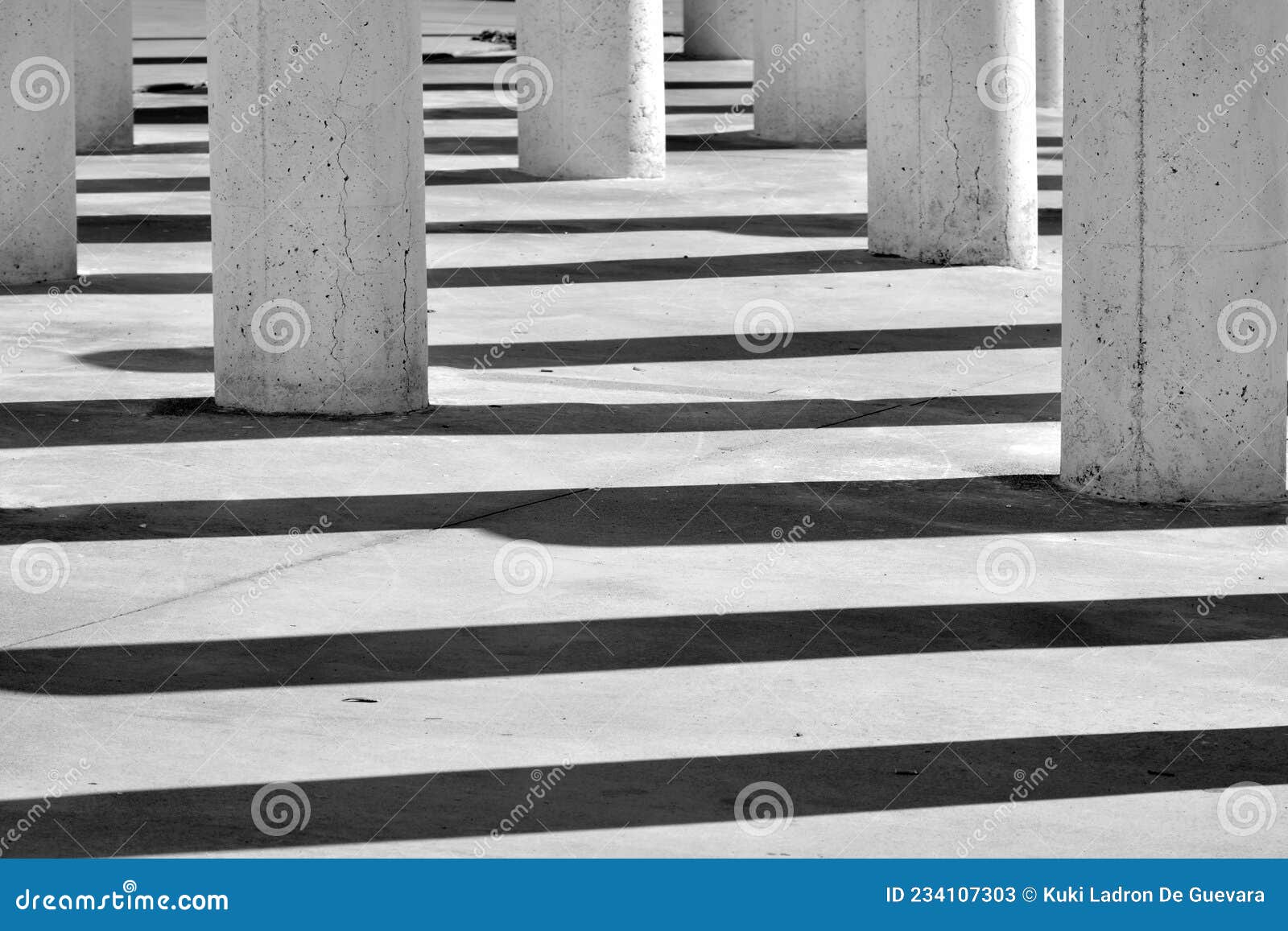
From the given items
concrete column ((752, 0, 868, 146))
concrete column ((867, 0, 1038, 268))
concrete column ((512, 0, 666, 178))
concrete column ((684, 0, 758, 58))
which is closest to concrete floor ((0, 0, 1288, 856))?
concrete column ((867, 0, 1038, 268))

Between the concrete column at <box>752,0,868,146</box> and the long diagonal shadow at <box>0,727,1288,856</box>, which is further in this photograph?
the concrete column at <box>752,0,868,146</box>

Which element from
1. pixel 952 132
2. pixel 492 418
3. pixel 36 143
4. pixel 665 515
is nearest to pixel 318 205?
pixel 492 418

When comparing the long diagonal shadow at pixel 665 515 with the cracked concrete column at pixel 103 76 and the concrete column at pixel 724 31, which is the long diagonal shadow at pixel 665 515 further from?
the concrete column at pixel 724 31

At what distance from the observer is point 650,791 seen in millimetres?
6477

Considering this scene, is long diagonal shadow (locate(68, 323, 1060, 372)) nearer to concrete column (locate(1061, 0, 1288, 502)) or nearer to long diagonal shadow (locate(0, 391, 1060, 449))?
long diagonal shadow (locate(0, 391, 1060, 449))

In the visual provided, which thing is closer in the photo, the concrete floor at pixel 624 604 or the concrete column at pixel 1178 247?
the concrete floor at pixel 624 604

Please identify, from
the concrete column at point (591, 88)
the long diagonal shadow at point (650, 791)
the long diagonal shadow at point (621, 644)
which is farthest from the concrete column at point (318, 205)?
the concrete column at point (591, 88)

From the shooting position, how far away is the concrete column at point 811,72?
23203 mm

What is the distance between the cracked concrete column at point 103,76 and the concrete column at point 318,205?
10993 millimetres

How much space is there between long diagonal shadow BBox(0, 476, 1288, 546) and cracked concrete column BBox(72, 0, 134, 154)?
13185 mm

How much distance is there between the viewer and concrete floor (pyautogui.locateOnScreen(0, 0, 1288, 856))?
252 inches

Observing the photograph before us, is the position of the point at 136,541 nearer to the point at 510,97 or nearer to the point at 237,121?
the point at 237,121

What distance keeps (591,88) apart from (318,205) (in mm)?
9665

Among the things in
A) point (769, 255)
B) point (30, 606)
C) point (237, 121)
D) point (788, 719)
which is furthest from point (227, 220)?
point (769, 255)
